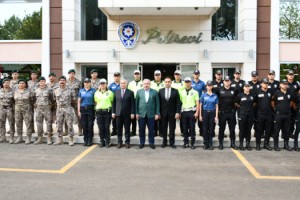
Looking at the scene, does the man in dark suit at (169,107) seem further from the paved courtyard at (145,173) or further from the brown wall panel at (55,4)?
the brown wall panel at (55,4)

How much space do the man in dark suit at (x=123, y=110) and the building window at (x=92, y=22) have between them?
635 centimetres

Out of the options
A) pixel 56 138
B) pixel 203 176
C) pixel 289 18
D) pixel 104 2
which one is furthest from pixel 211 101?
pixel 289 18

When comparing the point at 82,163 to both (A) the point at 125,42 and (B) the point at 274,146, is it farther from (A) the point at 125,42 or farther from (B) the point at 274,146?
(A) the point at 125,42

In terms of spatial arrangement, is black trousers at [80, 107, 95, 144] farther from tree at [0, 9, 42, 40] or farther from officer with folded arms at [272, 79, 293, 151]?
tree at [0, 9, 42, 40]

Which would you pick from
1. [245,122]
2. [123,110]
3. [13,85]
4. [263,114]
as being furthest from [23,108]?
[263,114]

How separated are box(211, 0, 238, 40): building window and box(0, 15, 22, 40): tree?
29.6ft

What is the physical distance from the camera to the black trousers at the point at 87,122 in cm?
964

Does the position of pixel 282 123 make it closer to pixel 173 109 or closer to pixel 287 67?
pixel 173 109

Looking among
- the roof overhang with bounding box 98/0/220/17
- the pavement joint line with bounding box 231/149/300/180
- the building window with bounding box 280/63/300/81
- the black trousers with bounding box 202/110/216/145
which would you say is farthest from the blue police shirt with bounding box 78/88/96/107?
the building window with bounding box 280/63/300/81

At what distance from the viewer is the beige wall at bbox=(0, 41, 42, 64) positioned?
1523 cm

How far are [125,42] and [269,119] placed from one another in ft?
24.8

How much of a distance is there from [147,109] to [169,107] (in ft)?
2.04

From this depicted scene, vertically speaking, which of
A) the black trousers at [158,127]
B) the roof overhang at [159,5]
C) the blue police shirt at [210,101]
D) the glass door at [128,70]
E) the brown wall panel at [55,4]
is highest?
the brown wall panel at [55,4]

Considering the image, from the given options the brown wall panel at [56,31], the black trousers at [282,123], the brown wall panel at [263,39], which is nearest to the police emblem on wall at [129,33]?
the brown wall panel at [56,31]
